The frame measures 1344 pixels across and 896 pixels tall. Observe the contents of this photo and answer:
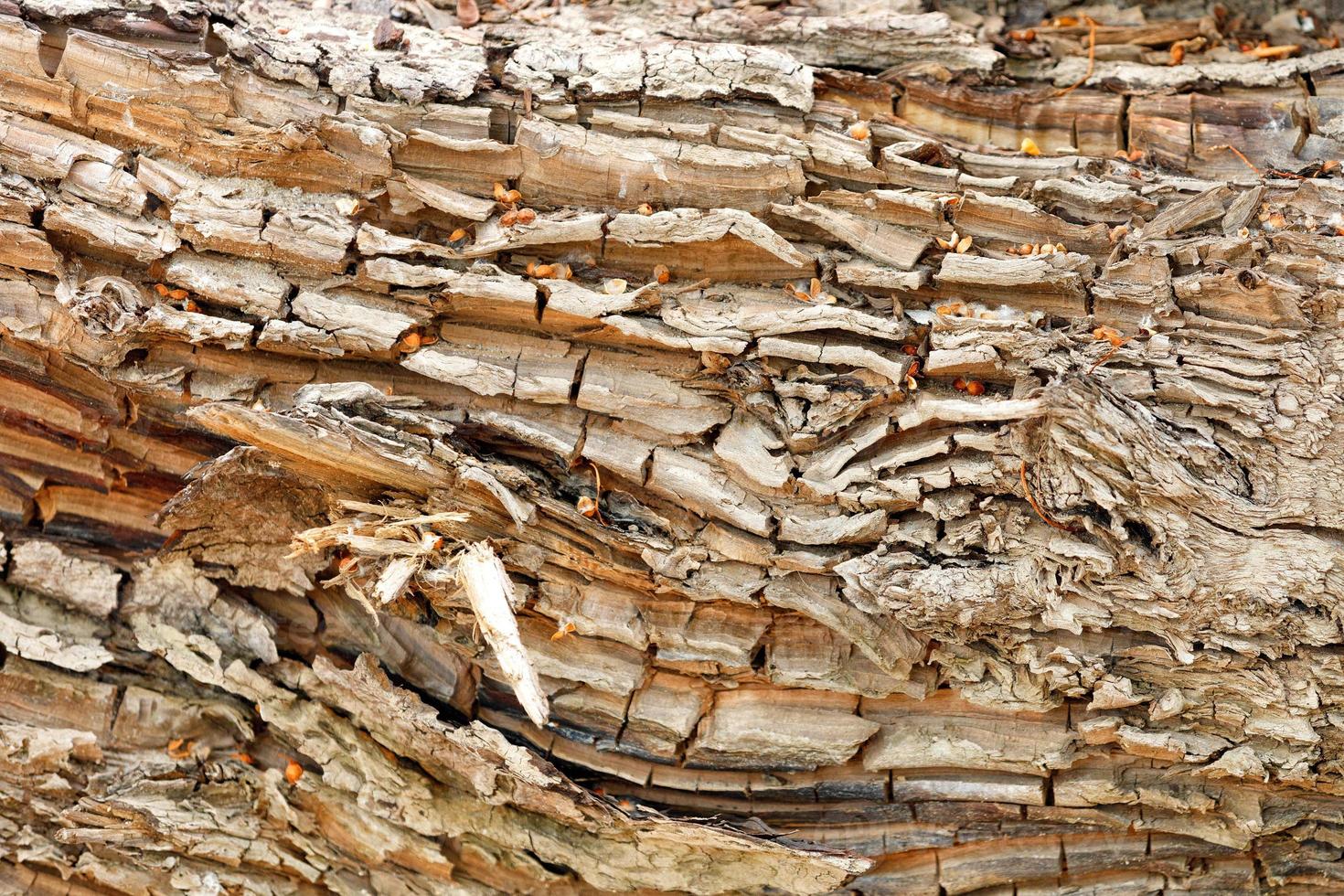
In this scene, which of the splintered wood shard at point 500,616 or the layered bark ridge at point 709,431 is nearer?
the splintered wood shard at point 500,616

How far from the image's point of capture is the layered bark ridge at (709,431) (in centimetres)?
366

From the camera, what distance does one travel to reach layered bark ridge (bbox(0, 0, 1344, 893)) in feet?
12.0

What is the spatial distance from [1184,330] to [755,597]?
1856 millimetres

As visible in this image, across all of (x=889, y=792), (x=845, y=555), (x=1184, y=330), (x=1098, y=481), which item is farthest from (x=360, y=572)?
(x=1184, y=330)

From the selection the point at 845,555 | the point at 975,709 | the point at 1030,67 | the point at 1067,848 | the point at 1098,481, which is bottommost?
the point at 1067,848

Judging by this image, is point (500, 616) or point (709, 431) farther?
point (709, 431)

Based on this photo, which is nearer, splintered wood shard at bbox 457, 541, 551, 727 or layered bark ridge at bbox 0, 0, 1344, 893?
splintered wood shard at bbox 457, 541, 551, 727

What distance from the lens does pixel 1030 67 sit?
4.41m

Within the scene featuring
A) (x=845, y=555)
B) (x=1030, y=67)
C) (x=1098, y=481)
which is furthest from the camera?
(x=1030, y=67)

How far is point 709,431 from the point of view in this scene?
3.90m

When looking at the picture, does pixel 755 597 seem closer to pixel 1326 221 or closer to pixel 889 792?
pixel 889 792

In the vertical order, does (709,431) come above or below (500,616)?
above

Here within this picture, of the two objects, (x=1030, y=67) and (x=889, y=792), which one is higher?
(x=1030, y=67)

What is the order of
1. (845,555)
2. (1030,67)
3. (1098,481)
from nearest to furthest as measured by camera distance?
(1098,481) < (845,555) < (1030,67)
